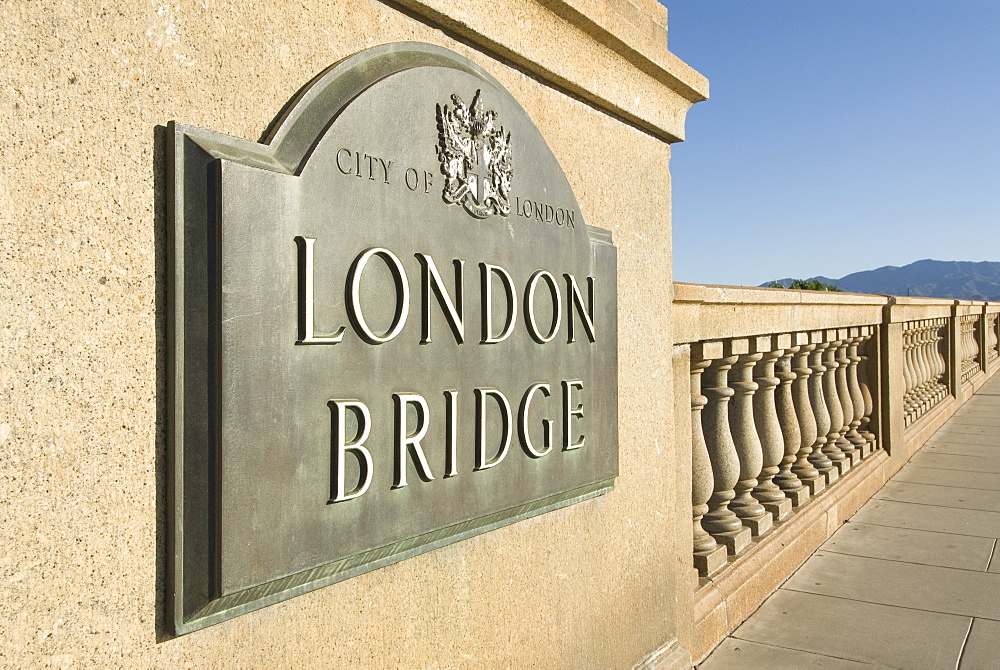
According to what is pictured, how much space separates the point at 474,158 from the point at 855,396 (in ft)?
16.7

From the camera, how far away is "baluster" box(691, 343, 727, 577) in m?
3.39

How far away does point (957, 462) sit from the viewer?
23.1 feet


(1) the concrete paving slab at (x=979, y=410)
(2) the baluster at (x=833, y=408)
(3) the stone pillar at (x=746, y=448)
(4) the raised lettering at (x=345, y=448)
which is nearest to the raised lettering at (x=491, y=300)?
(4) the raised lettering at (x=345, y=448)

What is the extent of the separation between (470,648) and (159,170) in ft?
4.38

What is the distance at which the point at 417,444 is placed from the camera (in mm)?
1682

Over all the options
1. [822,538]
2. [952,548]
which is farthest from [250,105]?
[952,548]

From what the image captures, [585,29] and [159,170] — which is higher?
[585,29]

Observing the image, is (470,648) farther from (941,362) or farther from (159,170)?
(941,362)

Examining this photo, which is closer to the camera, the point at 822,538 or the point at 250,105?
the point at 250,105

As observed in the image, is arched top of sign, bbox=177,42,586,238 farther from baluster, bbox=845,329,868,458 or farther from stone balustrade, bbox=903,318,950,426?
stone balustrade, bbox=903,318,950,426

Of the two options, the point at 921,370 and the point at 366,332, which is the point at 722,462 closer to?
the point at 366,332

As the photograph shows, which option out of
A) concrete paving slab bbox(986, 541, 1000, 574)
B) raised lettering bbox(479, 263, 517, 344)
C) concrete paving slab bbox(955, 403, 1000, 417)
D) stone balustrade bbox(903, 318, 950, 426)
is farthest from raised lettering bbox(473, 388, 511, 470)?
concrete paving slab bbox(955, 403, 1000, 417)

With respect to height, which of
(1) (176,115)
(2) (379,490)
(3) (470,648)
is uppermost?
(1) (176,115)

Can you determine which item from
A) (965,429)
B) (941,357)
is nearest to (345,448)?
(965,429)
